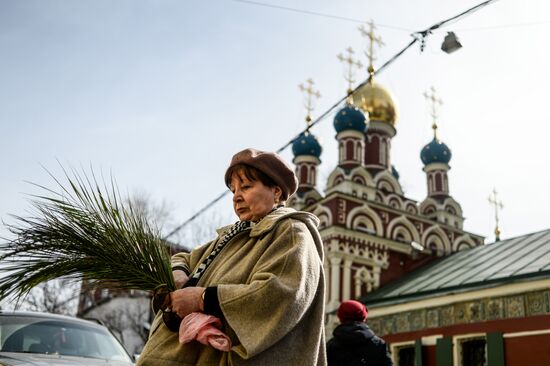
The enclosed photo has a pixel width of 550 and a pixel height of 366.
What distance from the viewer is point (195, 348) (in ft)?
7.89

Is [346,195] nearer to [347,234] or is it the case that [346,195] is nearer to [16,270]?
[347,234]

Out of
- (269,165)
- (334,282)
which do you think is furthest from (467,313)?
(269,165)

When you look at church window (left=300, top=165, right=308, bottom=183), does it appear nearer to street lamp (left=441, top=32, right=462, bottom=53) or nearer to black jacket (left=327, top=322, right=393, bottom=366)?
street lamp (left=441, top=32, right=462, bottom=53)

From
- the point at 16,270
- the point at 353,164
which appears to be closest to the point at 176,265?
the point at 16,270

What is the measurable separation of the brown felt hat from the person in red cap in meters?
3.04

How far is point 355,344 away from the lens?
18.0 feet

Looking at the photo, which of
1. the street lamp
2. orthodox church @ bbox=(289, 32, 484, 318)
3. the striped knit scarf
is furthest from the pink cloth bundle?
orthodox church @ bbox=(289, 32, 484, 318)

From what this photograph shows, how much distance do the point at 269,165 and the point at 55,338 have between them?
11.3 ft

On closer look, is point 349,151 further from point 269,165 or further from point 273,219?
point 273,219

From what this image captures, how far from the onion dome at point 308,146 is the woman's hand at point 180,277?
80.9 ft

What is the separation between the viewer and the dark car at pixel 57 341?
480 centimetres

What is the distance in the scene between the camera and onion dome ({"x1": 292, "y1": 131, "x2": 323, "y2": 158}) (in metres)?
27.4

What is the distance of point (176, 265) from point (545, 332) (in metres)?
11.7

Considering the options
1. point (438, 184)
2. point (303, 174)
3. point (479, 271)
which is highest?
point (303, 174)
